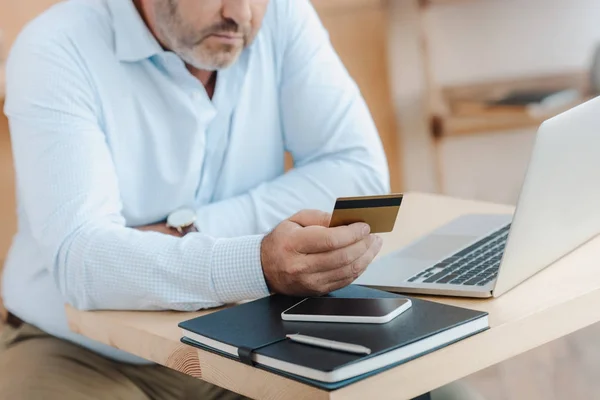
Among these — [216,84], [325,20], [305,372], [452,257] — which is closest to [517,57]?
[325,20]

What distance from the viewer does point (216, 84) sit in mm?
1703

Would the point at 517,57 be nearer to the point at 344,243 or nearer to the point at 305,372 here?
the point at 344,243

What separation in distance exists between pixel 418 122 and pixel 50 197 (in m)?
2.45

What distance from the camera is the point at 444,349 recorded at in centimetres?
95

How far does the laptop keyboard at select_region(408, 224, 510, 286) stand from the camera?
117 centimetres

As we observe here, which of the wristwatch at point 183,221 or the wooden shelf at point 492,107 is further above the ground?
the wooden shelf at point 492,107

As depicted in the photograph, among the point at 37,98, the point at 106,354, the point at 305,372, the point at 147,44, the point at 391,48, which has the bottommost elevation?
the point at 106,354

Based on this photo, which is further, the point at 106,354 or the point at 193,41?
the point at 193,41

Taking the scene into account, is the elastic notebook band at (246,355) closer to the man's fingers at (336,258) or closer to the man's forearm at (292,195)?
the man's fingers at (336,258)

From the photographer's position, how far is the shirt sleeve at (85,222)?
1207mm

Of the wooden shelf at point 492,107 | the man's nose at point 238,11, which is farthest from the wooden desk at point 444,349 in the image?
the wooden shelf at point 492,107

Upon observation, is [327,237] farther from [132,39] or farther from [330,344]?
[132,39]

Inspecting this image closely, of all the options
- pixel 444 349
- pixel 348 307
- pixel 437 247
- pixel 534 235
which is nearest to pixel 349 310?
pixel 348 307

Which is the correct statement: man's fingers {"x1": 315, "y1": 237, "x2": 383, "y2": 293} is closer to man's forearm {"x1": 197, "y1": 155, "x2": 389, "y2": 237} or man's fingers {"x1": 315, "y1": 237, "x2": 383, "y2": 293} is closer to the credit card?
the credit card
